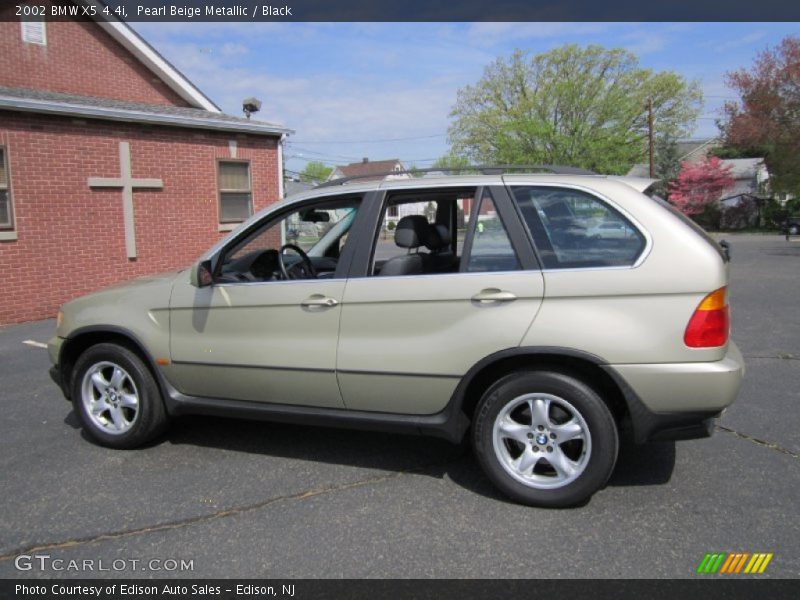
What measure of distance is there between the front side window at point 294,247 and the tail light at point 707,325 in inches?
76.8

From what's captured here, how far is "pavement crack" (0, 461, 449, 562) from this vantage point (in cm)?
297

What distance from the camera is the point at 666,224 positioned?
10.1 feet

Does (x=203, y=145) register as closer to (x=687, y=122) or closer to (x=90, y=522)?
(x=90, y=522)

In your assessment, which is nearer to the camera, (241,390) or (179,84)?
(241,390)

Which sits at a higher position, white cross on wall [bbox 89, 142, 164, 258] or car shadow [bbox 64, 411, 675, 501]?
white cross on wall [bbox 89, 142, 164, 258]

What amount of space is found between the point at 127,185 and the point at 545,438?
9.73 m

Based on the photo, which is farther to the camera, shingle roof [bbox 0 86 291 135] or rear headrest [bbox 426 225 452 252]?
shingle roof [bbox 0 86 291 135]

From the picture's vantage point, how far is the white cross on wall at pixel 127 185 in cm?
1056

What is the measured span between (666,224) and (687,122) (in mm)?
51917

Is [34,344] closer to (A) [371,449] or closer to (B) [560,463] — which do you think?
(A) [371,449]

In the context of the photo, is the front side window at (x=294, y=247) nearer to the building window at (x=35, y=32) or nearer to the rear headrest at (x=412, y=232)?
the rear headrest at (x=412, y=232)

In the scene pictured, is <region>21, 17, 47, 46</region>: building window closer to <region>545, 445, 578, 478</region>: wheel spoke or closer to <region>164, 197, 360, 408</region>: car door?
<region>164, 197, 360, 408</region>: car door

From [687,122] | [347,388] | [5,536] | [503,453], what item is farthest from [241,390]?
[687,122]

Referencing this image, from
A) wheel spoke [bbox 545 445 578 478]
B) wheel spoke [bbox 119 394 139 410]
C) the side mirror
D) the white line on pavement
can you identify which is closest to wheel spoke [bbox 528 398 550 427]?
wheel spoke [bbox 545 445 578 478]
